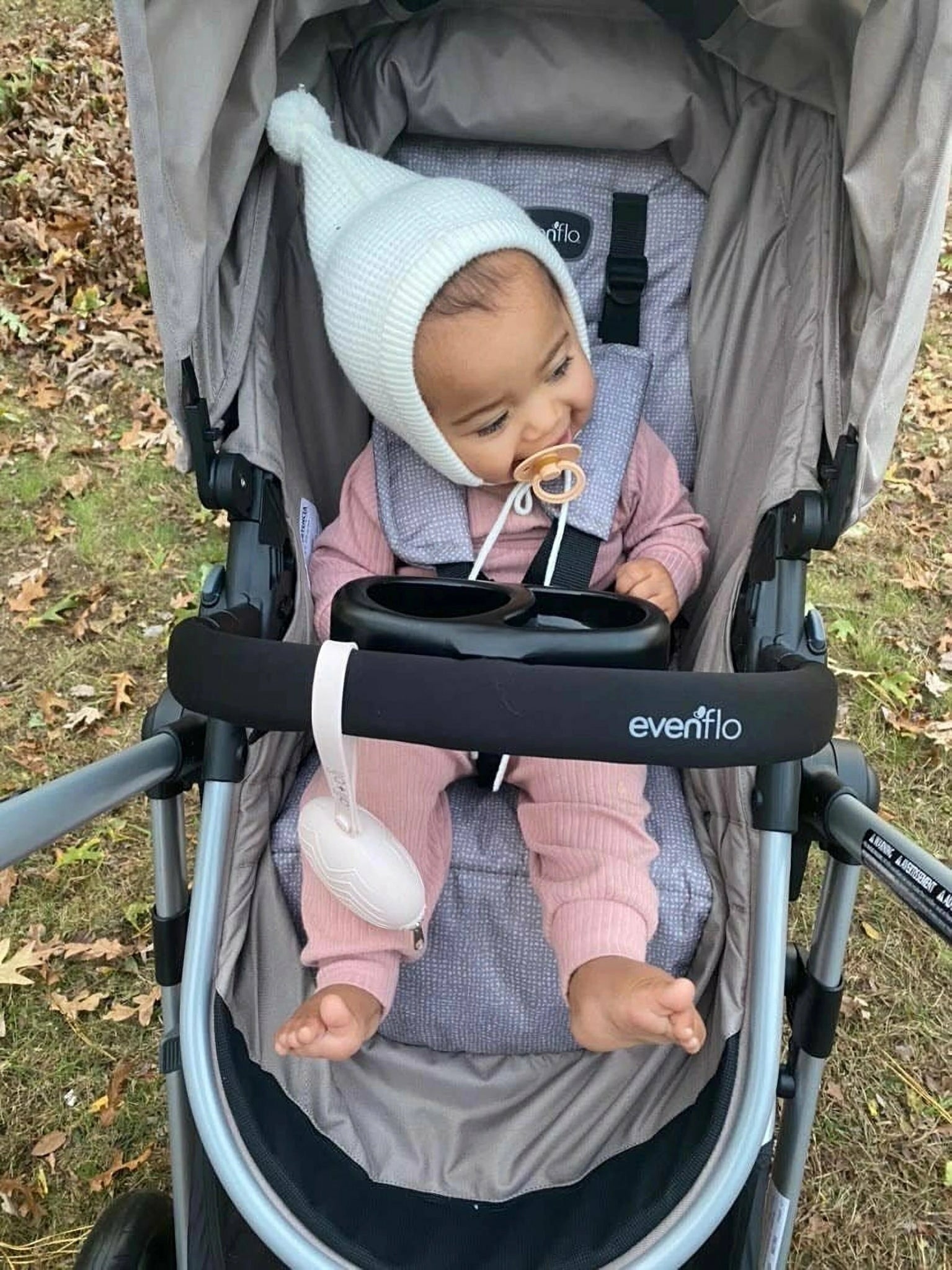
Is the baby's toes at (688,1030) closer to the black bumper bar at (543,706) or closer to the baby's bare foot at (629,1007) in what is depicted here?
the baby's bare foot at (629,1007)

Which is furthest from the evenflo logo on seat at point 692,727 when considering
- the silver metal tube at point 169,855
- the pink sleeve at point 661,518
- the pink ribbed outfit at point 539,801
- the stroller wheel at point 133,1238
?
the stroller wheel at point 133,1238

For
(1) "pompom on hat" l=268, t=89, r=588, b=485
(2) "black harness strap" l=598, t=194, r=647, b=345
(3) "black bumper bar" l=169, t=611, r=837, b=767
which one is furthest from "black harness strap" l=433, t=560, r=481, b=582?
(3) "black bumper bar" l=169, t=611, r=837, b=767

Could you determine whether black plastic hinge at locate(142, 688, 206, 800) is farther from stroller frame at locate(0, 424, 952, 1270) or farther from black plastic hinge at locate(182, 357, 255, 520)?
black plastic hinge at locate(182, 357, 255, 520)

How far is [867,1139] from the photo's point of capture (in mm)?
2096

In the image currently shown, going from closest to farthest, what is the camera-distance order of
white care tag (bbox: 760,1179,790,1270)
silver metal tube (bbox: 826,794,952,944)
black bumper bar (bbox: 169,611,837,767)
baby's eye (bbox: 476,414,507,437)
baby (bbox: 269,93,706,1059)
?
black bumper bar (bbox: 169,611,837,767) → silver metal tube (bbox: 826,794,952,944) → baby (bbox: 269,93,706,1059) → white care tag (bbox: 760,1179,790,1270) → baby's eye (bbox: 476,414,507,437)

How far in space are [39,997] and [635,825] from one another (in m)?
1.47

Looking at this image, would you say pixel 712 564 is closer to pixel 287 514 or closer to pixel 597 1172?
pixel 287 514

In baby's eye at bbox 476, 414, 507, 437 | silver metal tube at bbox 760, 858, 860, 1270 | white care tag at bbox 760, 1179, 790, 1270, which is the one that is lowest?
white care tag at bbox 760, 1179, 790, 1270

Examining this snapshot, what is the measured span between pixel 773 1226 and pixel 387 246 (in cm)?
151

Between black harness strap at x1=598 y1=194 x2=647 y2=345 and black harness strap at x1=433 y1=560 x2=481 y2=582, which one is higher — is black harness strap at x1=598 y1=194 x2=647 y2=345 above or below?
above

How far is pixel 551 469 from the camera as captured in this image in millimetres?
1741

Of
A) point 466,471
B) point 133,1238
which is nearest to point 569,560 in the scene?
point 466,471

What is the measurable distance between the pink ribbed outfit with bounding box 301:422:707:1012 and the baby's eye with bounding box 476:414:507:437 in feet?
0.53

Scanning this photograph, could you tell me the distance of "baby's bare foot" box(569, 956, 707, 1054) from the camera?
1.26 metres
